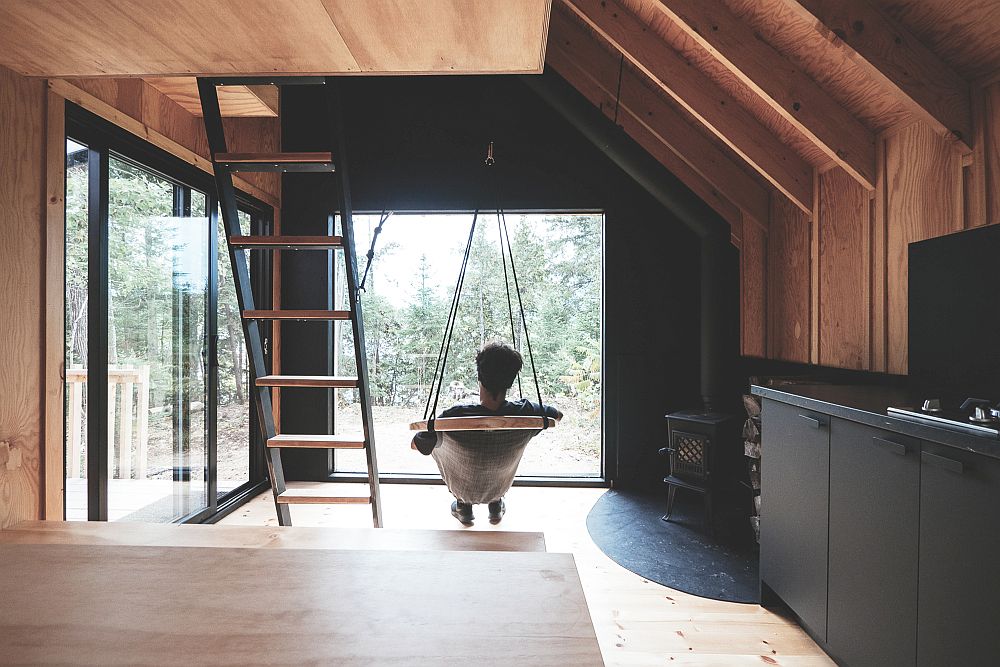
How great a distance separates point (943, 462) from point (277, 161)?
2381 millimetres

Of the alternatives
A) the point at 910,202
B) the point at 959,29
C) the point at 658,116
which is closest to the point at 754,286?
the point at 658,116

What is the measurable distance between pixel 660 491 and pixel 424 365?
82.7 inches

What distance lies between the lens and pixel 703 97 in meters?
2.99

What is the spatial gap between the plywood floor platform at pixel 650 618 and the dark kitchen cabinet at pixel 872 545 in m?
0.31

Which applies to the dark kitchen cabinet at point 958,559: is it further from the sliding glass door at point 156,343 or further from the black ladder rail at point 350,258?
the sliding glass door at point 156,343

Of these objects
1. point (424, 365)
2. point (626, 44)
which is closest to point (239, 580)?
point (626, 44)

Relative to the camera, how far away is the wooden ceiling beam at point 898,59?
196 cm

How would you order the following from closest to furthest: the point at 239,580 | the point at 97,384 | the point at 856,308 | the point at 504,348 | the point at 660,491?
1. the point at 239,580
2. the point at 97,384
3. the point at 856,308
4. the point at 504,348
5. the point at 660,491

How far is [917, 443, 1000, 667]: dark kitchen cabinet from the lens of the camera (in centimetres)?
129

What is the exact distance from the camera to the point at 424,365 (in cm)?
447

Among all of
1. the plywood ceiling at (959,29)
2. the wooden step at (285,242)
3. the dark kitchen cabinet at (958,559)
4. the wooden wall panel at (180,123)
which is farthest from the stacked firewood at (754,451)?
the wooden wall panel at (180,123)

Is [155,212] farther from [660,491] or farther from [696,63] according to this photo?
[660,491]

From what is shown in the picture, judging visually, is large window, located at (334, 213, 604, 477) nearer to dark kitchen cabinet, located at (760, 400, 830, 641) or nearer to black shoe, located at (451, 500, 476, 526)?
black shoe, located at (451, 500, 476, 526)

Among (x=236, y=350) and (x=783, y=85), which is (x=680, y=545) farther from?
(x=236, y=350)
